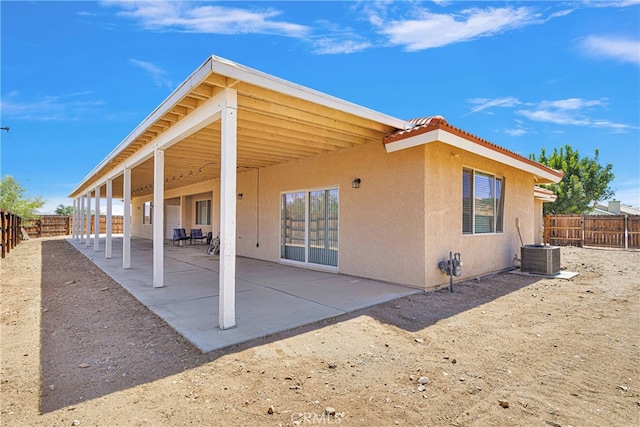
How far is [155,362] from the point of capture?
3135 mm

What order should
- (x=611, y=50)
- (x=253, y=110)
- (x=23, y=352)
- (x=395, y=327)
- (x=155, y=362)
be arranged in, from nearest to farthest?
(x=155, y=362)
(x=23, y=352)
(x=395, y=327)
(x=253, y=110)
(x=611, y=50)

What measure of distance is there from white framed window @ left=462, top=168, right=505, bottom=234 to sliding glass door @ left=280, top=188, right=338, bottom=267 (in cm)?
291

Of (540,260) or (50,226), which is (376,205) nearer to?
(540,260)

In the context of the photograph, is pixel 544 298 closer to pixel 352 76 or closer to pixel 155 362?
pixel 155 362

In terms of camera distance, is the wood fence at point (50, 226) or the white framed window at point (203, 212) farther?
the wood fence at point (50, 226)

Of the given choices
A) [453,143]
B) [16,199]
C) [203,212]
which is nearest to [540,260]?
[453,143]

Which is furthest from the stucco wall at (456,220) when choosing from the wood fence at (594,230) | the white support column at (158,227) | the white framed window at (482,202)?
the wood fence at (594,230)

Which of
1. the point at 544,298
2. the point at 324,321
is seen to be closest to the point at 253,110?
the point at 324,321

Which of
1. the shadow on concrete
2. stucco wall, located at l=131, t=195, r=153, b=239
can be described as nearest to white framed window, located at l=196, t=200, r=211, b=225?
stucco wall, located at l=131, t=195, r=153, b=239

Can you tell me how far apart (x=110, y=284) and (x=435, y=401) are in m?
6.78

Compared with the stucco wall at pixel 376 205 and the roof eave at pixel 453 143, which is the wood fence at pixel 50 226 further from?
the roof eave at pixel 453 143

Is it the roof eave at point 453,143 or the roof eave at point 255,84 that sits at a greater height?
the roof eave at point 255,84

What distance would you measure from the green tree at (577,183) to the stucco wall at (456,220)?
1858 centimetres

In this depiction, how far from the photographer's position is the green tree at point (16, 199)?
19.0 meters
